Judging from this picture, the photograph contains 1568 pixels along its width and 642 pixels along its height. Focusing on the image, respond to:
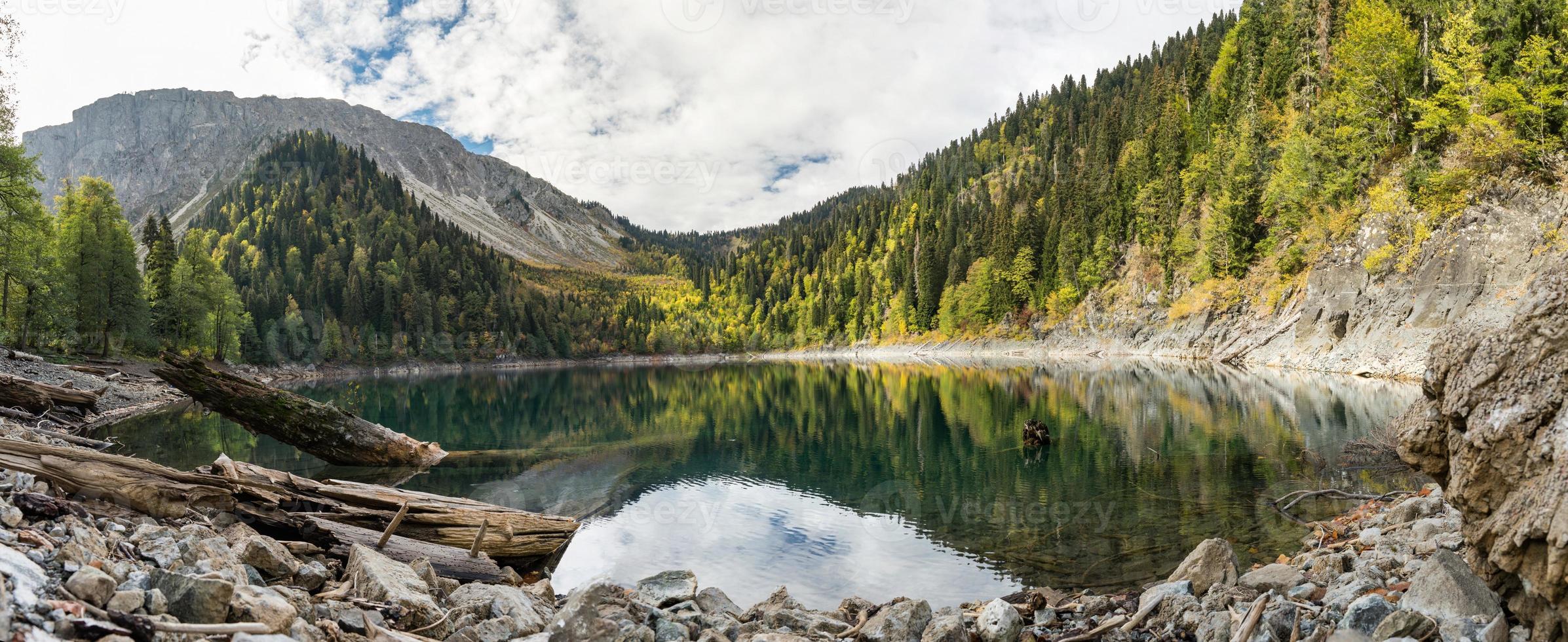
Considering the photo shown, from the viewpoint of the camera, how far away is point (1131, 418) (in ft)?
102

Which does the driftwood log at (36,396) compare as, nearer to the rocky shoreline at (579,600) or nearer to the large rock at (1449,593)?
the rocky shoreline at (579,600)

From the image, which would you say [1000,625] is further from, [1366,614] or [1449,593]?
[1449,593]

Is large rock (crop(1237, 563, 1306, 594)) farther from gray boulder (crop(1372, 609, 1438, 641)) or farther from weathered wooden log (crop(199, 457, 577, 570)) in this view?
weathered wooden log (crop(199, 457, 577, 570))

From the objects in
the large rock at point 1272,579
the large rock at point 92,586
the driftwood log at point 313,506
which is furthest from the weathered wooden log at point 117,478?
the large rock at point 1272,579

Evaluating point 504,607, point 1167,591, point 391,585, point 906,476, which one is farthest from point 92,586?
point 906,476

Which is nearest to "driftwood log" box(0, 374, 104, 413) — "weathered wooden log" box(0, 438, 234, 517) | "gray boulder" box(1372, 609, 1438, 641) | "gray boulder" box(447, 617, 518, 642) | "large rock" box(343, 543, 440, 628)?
"weathered wooden log" box(0, 438, 234, 517)

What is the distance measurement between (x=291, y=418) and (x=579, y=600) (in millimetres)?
17532

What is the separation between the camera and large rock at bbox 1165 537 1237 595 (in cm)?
837

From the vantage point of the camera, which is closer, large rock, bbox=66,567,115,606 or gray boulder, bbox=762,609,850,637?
large rock, bbox=66,567,115,606

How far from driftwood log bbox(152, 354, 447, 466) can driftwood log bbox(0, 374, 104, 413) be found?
4.32m

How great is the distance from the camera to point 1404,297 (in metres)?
39.8

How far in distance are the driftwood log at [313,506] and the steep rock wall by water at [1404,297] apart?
101ft

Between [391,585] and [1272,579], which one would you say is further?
[1272,579]

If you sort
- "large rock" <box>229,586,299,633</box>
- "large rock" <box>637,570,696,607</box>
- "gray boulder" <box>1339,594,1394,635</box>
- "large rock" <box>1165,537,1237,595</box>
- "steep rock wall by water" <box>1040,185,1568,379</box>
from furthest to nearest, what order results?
"steep rock wall by water" <box>1040,185,1568,379</box>
"large rock" <box>637,570,696,607</box>
"large rock" <box>1165,537,1237,595</box>
"gray boulder" <box>1339,594,1394,635</box>
"large rock" <box>229,586,299,633</box>
